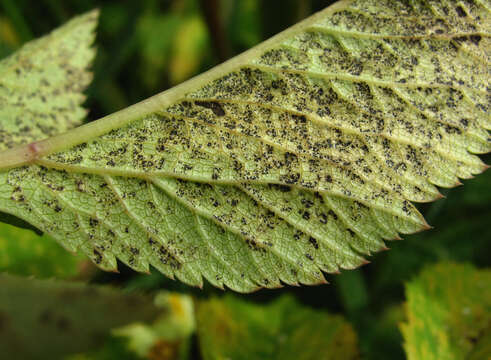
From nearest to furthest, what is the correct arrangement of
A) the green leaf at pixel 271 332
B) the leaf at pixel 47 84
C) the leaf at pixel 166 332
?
the leaf at pixel 47 84, the green leaf at pixel 271 332, the leaf at pixel 166 332

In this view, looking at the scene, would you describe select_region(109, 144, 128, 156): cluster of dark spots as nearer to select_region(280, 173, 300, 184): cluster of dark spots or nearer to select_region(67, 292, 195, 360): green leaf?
select_region(280, 173, 300, 184): cluster of dark spots

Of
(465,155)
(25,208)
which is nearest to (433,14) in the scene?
(465,155)

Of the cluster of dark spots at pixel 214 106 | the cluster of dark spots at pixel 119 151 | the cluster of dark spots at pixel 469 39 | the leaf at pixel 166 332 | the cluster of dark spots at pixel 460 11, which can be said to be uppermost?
the cluster of dark spots at pixel 460 11

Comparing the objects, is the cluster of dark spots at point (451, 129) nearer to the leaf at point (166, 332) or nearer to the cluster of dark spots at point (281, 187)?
the cluster of dark spots at point (281, 187)

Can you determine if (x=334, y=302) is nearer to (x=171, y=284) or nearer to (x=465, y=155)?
(x=171, y=284)

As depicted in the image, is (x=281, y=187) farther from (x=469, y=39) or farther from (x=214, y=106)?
(x=469, y=39)

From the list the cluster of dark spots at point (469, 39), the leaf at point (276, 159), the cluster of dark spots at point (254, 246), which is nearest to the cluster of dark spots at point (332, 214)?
the leaf at point (276, 159)

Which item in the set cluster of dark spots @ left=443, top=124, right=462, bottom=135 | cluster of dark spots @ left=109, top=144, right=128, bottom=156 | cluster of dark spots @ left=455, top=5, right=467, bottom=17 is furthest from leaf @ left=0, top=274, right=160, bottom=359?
cluster of dark spots @ left=455, top=5, right=467, bottom=17
